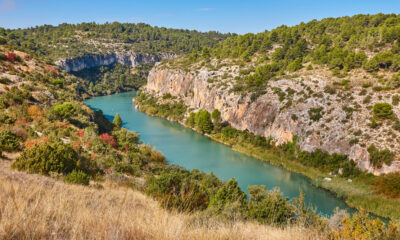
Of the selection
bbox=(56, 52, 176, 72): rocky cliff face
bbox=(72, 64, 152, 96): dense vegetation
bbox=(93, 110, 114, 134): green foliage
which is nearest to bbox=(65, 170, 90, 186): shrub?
bbox=(93, 110, 114, 134): green foliage

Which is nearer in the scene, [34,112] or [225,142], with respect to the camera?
[34,112]

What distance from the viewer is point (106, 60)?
11025cm

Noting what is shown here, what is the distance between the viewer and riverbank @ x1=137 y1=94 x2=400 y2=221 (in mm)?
18922

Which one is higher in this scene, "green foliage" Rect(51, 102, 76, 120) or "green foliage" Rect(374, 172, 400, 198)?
"green foliage" Rect(51, 102, 76, 120)

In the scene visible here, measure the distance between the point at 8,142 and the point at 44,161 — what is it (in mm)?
4543

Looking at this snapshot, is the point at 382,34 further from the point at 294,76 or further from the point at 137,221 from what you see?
the point at 137,221

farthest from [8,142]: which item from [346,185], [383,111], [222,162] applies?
[383,111]

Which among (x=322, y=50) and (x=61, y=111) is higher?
(x=322, y=50)

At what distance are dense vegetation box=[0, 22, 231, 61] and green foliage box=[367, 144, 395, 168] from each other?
9428 cm

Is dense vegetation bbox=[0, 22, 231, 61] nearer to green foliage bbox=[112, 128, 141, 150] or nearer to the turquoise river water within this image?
the turquoise river water

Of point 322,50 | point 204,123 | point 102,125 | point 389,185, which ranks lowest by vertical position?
point 389,185

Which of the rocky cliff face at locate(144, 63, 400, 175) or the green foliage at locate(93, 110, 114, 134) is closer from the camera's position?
the rocky cliff face at locate(144, 63, 400, 175)

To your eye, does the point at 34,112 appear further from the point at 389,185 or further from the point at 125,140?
the point at 389,185

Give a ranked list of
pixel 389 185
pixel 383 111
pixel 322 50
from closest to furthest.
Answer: pixel 389 185
pixel 383 111
pixel 322 50
